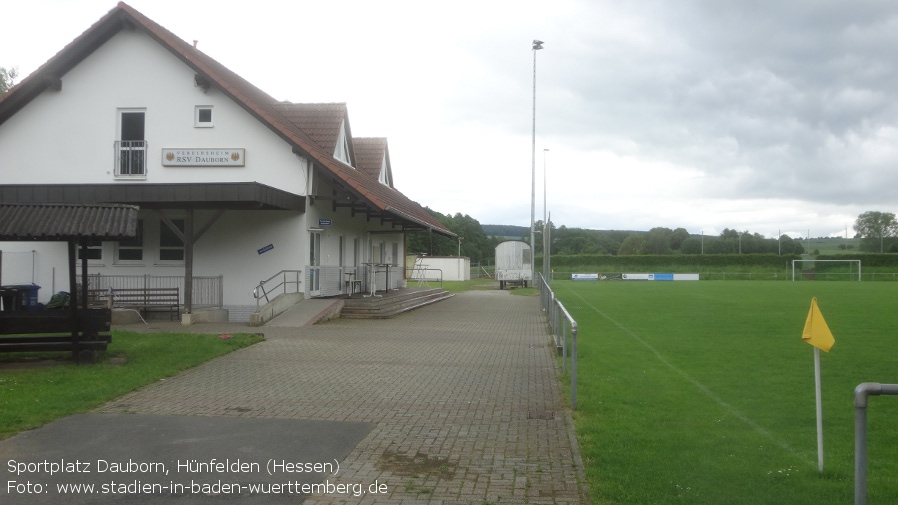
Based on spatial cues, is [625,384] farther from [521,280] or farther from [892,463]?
[521,280]

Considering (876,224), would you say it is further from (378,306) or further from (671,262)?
(378,306)

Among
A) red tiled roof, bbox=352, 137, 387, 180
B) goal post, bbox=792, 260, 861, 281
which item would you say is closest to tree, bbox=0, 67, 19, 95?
red tiled roof, bbox=352, 137, 387, 180

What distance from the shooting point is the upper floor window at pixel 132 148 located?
21984 millimetres

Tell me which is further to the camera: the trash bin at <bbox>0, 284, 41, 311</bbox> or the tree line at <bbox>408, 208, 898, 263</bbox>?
the tree line at <bbox>408, 208, 898, 263</bbox>

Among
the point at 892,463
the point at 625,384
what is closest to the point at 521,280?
the point at 625,384

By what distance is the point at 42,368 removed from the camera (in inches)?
450

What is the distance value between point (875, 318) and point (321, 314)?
16741 mm

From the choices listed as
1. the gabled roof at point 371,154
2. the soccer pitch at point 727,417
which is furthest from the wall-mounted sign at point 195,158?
the soccer pitch at point 727,417

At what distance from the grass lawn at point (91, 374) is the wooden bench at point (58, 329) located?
0.85 feet

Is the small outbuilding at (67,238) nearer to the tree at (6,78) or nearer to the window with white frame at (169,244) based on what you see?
the window with white frame at (169,244)

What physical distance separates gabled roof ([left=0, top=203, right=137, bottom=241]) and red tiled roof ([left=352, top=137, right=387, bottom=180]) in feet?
65.3

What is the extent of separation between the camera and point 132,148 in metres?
22.0

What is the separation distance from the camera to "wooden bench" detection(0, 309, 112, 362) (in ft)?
37.9

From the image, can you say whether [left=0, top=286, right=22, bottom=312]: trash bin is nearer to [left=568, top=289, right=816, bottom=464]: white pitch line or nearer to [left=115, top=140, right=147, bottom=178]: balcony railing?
[left=115, top=140, right=147, bottom=178]: balcony railing
